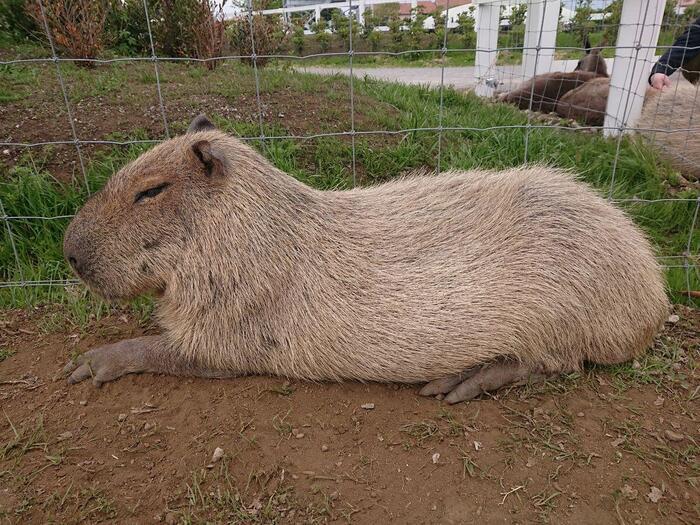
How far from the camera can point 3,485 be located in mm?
2139

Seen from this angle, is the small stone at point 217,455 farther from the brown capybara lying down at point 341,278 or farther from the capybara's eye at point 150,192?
the capybara's eye at point 150,192

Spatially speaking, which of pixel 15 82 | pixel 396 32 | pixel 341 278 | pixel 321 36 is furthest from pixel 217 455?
pixel 396 32

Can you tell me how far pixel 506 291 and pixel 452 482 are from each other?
862 mm

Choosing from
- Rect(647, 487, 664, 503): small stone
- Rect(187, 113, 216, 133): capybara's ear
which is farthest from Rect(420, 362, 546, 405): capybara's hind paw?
Rect(187, 113, 216, 133): capybara's ear

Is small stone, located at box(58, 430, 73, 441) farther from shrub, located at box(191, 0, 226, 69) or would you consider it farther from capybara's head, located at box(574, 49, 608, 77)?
capybara's head, located at box(574, 49, 608, 77)

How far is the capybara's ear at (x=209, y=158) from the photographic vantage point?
2414mm

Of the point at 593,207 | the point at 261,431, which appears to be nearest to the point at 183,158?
the point at 261,431

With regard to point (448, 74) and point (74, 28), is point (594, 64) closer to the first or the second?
point (448, 74)

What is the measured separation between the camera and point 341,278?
2.60 meters

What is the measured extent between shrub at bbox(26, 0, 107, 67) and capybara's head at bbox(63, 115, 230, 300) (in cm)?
491

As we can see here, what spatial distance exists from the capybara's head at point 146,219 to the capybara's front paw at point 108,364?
0.37 m

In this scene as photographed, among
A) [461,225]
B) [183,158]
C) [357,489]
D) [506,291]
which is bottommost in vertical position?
[357,489]

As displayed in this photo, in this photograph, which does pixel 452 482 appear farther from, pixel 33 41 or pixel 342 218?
pixel 33 41

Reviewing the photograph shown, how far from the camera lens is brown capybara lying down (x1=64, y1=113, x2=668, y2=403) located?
251 cm
